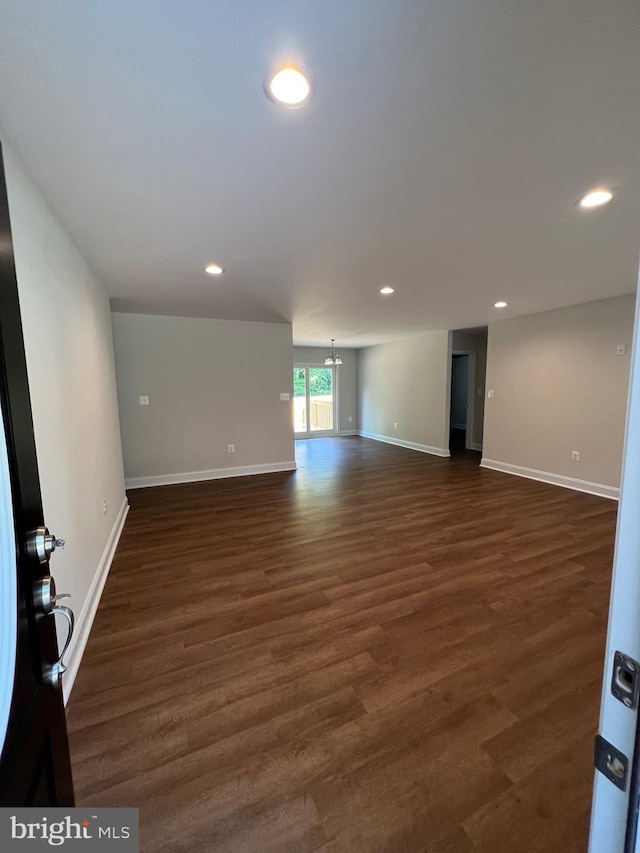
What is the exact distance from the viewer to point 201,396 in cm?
505

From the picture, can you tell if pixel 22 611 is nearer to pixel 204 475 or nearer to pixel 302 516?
pixel 302 516

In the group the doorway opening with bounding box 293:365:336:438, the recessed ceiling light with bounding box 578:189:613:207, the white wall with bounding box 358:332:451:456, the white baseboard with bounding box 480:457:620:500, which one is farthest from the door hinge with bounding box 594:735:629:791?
the doorway opening with bounding box 293:365:336:438

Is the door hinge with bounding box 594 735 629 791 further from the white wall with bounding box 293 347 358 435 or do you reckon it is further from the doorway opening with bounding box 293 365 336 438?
the white wall with bounding box 293 347 358 435

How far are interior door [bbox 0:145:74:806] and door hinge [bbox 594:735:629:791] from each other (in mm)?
974

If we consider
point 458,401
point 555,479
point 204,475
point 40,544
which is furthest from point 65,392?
point 458,401

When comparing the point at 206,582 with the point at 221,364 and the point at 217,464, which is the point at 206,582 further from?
the point at 221,364

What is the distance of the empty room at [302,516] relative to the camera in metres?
Answer: 0.89

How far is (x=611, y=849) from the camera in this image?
0.49 metres

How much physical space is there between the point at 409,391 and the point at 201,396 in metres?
4.40

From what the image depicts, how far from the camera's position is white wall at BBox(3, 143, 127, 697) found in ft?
4.84

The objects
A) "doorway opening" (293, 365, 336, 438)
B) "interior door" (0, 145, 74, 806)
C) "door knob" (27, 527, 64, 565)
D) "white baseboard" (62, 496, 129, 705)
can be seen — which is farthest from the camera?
"doorway opening" (293, 365, 336, 438)

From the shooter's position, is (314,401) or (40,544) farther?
(314,401)

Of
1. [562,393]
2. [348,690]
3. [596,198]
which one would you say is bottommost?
[348,690]

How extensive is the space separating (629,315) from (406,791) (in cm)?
500
